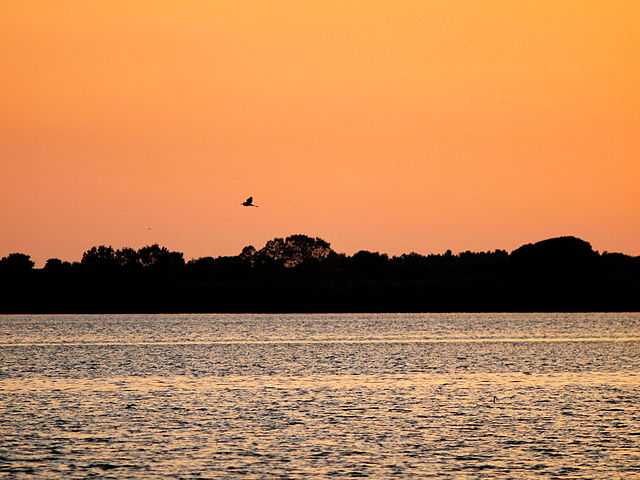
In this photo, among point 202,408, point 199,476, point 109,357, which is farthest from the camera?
point 109,357

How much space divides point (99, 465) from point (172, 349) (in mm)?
94828

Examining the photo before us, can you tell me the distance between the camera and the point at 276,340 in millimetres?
165125

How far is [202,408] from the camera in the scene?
59125 millimetres

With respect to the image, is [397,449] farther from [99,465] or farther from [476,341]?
[476,341]

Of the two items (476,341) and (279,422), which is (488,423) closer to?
(279,422)

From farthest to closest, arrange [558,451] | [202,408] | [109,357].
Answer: [109,357] < [202,408] < [558,451]

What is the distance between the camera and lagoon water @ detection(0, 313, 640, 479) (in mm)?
40750

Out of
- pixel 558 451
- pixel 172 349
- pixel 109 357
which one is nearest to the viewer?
pixel 558 451

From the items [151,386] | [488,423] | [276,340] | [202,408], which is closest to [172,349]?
[276,340]

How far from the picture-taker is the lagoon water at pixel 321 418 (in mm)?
40750

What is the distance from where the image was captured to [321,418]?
54.0m

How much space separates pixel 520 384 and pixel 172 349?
66.8 m

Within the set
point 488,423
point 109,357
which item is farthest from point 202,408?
point 109,357

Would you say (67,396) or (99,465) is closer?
(99,465)
